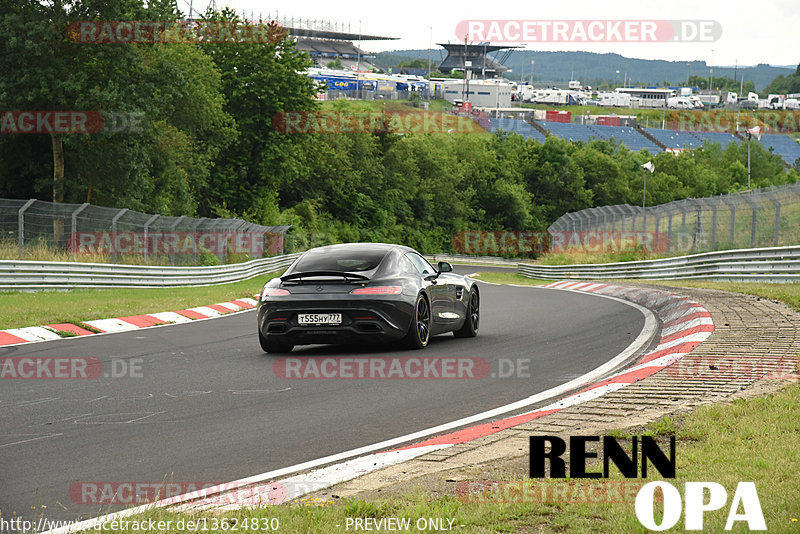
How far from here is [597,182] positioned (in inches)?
4405

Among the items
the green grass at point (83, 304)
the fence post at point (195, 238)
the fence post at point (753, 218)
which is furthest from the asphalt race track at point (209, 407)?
the fence post at point (195, 238)

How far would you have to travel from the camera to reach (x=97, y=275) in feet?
79.7

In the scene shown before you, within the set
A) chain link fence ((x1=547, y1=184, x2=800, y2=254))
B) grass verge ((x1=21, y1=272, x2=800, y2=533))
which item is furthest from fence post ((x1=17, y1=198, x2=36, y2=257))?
grass verge ((x1=21, y1=272, x2=800, y2=533))

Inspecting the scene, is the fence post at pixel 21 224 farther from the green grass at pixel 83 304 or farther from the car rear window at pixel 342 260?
the car rear window at pixel 342 260

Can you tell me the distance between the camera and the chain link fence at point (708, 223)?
74.8ft

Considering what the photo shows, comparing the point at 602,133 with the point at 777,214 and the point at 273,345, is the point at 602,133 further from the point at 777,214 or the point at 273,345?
the point at 273,345

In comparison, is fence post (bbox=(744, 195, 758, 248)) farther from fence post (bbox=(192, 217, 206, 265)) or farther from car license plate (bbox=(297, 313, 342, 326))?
fence post (bbox=(192, 217, 206, 265))

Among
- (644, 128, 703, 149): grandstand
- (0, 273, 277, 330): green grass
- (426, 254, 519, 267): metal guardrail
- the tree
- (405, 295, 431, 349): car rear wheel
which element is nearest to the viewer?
(405, 295, 431, 349): car rear wheel

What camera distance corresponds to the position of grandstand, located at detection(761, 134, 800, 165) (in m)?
167

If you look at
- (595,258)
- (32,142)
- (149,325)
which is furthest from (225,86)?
(149,325)

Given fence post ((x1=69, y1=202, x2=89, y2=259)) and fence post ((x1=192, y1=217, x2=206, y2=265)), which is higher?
fence post ((x1=69, y1=202, x2=89, y2=259))

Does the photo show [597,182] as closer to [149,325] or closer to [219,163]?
[219,163]

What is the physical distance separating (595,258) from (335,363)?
34.9 meters

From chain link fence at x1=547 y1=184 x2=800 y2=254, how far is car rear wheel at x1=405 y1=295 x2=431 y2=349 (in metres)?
13.5
